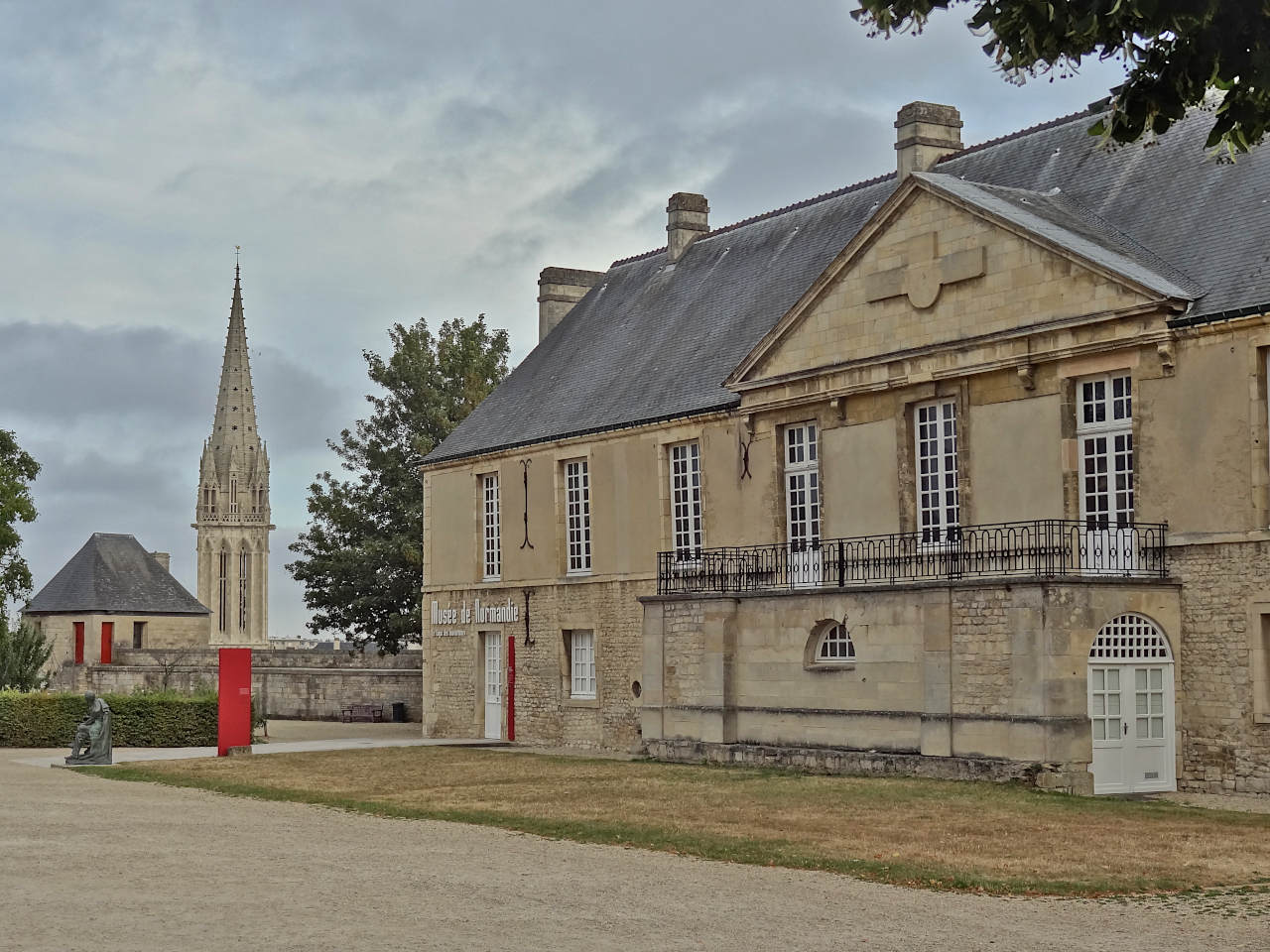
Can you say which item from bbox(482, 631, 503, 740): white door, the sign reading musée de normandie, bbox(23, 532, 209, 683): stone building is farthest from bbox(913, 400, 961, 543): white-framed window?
bbox(23, 532, 209, 683): stone building

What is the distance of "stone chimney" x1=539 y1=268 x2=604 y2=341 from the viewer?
122ft

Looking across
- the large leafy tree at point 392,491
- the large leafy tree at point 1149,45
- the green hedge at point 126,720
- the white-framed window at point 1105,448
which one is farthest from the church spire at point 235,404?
the large leafy tree at point 1149,45

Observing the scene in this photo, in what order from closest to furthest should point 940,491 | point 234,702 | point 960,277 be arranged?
point 960,277
point 940,491
point 234,702

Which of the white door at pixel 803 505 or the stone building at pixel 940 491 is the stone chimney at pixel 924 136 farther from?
the white door at pixel 803 505

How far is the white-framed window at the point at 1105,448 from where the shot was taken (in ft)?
68.3

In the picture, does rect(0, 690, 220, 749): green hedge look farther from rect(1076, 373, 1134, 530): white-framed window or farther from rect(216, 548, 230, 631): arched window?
rect(216, 548, 230, 631): arched window

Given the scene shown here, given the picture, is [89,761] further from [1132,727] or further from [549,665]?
[1132,727]

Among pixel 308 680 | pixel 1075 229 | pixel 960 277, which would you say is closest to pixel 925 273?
pixel 960 277

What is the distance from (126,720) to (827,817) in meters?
17.7

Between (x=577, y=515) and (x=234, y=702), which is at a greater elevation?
(x=577, y=515)

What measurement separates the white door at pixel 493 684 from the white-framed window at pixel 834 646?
1039cm

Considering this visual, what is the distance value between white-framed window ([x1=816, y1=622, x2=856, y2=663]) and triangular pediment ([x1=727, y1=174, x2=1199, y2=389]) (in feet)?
12.2

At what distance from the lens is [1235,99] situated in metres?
7.14

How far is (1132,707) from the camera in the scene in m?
19.9
